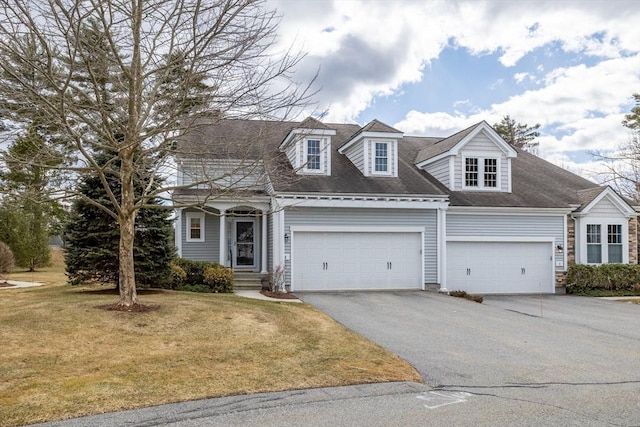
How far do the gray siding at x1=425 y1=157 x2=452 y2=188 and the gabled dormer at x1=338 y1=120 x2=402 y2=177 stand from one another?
231 centimetres

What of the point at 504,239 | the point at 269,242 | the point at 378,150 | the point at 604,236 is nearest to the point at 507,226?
the point at 504,239

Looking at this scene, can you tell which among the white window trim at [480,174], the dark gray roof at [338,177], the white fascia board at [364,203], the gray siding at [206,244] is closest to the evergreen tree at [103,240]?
the dark gray roof at [338,177]

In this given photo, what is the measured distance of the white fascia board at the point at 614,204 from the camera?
19.9m

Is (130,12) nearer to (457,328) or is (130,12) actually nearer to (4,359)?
(4,359)

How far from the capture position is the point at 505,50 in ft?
65.8

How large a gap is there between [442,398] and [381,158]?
44.6ft

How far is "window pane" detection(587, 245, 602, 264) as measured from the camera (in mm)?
20031

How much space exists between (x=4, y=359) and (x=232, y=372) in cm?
335

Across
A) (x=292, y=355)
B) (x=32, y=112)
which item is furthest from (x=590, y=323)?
(x=32, y=112)

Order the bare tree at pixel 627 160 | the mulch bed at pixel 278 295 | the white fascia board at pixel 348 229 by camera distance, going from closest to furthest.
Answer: the mulch bed at pixel 278 295 < the white fascia board at pixel 348 229 < the bare tree at pixel 627 160

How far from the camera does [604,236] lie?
20188 mm

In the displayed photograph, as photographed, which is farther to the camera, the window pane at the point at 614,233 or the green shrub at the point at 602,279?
the window pane at the point at 614,233

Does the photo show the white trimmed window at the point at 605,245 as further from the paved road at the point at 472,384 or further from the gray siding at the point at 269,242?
the gray siding at the point at 269,242

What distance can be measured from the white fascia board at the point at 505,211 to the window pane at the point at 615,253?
2637mm
